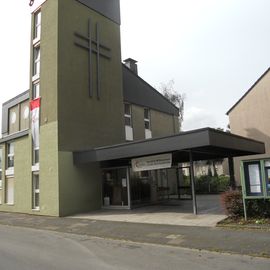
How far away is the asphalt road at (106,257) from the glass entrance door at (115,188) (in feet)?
28.0

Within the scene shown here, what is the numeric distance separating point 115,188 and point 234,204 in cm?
880

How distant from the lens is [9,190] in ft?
78.2

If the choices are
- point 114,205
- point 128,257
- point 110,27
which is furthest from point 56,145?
point 128,257

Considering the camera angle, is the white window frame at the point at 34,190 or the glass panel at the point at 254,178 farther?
the white window frame at the point at 34,190

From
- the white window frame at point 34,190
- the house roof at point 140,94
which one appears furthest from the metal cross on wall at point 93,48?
the white window frame at point 34,190

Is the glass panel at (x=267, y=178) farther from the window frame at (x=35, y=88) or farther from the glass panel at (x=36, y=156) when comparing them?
the window frame at (x=35, y=88)

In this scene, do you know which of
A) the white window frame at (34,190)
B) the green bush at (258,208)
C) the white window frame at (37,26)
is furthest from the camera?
the white window frame at (37,26)

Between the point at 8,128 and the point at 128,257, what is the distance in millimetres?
19650

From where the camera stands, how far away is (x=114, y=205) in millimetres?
20766

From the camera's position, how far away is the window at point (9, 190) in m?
23.5

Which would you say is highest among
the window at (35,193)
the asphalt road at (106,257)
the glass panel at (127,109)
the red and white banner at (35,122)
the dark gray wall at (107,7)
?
the dark gray wall at (107,7)

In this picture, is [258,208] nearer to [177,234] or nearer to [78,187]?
[177,234]

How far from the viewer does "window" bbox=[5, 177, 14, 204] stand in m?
23.5

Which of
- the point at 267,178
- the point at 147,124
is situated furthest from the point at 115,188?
the point at 267,178
